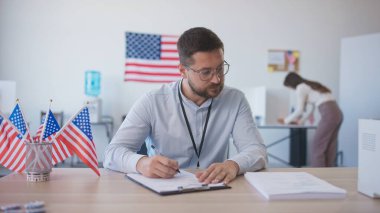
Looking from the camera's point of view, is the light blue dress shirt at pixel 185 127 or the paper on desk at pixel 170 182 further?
the light blue dress shirt at pixel 185 127

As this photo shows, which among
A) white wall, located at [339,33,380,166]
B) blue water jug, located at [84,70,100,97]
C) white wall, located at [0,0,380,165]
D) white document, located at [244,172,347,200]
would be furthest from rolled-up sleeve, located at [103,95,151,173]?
white wall, located at [339,33,380,166]

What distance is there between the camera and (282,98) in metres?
5.63

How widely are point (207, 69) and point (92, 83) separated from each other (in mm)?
3584

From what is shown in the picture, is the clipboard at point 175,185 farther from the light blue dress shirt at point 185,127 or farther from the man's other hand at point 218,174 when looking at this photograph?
the light blue dress shirt at point 185,127

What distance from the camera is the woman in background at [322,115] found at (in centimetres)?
454

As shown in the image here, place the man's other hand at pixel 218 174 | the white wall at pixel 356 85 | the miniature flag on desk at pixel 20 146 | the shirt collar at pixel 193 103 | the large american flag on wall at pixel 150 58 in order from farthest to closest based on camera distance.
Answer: the large american flag on wall at pixel 150 58, the white wall at pixel 356 85, the shirt collar at pixel 193 103, the miniature flag on desk at pixel 20 146, the man's other hand at pixel 218 174

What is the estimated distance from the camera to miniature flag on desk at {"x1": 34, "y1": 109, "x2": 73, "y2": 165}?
4.65 ft

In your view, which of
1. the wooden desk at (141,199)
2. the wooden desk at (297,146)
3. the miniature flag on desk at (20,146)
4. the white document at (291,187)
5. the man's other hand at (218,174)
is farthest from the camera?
the wooden desk at (297,146)

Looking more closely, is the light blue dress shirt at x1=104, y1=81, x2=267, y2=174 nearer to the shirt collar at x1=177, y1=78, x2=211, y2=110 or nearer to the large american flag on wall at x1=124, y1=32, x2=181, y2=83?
the shirt collar at x1=177, y1=78, x2=211, y2=110

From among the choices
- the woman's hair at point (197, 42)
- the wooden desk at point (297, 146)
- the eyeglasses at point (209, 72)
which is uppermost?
the woman's hair at point (197, 42)

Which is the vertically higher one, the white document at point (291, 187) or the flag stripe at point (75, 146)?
the flag stripe at point (75, 146)

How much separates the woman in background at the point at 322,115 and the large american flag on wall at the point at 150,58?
1666 millimetres

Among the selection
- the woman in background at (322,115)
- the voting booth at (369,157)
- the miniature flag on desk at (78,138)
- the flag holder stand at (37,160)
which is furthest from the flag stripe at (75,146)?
the woman in background at (322,115)

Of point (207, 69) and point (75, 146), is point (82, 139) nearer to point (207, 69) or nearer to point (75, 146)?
point (75, 146)
